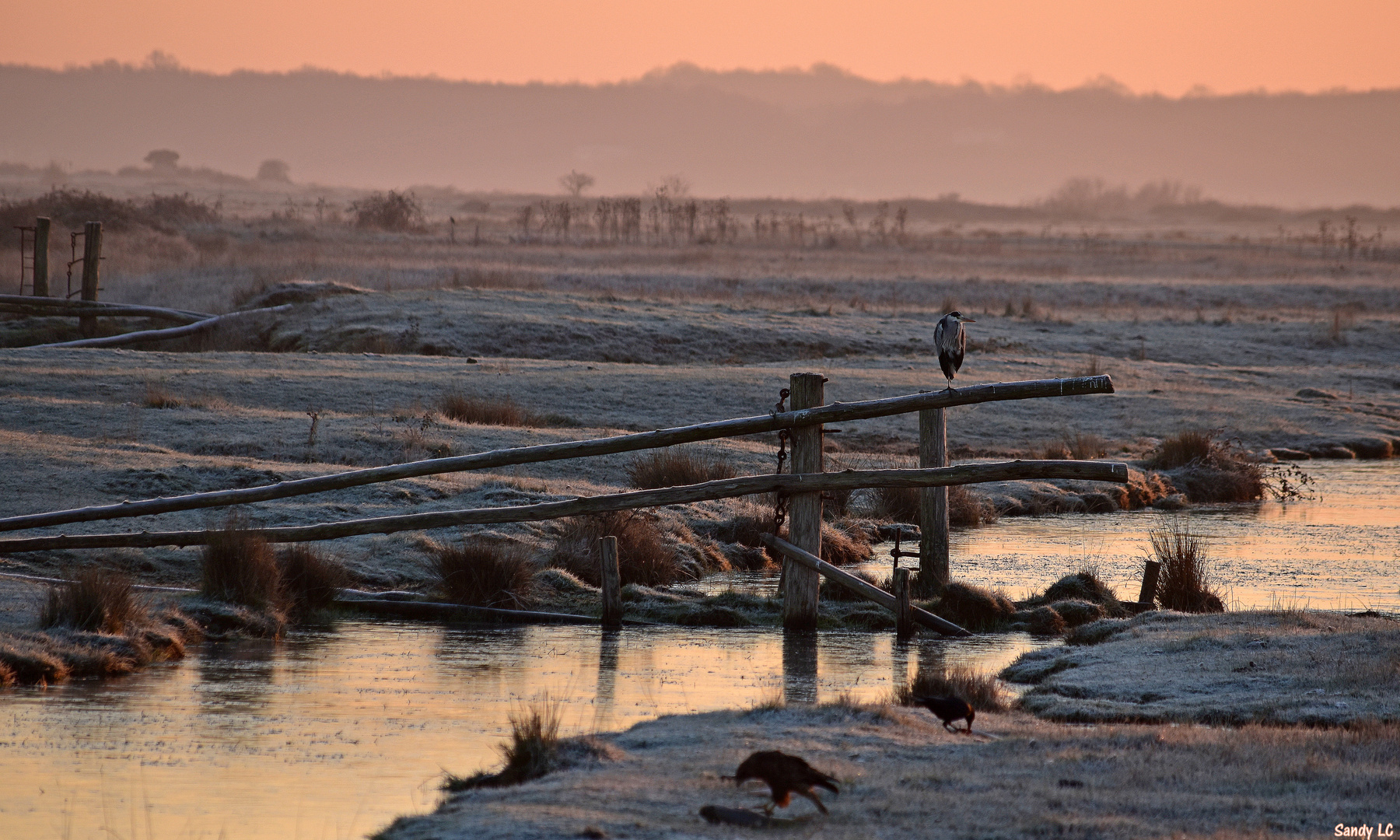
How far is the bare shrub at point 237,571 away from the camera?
40.5 feet

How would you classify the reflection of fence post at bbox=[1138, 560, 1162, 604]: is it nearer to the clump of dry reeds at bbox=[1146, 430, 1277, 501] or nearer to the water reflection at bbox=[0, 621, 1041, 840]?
the water reflection at bbox=[0, 621, 1041, 840]

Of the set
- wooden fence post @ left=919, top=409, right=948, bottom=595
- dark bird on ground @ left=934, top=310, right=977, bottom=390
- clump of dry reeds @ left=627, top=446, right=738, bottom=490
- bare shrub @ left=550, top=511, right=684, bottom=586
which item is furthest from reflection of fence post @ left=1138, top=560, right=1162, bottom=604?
clump of dry reeds @ left=627, top=446, right=738, bottom=490

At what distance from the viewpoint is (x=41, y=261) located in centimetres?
3431

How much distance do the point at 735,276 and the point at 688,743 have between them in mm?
41146

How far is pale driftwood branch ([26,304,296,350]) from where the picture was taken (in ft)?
92.9

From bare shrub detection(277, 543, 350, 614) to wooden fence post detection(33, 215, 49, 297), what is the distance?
23.8m

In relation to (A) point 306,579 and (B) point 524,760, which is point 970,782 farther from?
(A) point 306,579

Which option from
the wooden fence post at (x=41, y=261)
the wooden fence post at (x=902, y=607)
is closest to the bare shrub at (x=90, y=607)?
the wooden fence post at (x=902, y=607)

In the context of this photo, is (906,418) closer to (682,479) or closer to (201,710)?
(682,479)

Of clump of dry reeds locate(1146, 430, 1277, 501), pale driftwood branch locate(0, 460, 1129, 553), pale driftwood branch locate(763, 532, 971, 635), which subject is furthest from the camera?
clump of dry reeds locate(1146, 430, 1277, 501)

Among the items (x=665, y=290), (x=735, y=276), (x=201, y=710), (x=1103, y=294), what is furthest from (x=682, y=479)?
(x=1103, y=294)

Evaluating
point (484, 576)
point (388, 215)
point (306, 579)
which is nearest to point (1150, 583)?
point (484, 576)

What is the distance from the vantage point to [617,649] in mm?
11781

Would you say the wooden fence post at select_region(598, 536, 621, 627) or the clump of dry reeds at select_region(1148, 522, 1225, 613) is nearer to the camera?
the wooden fence post at select_region(598, 536, 621, 627)
